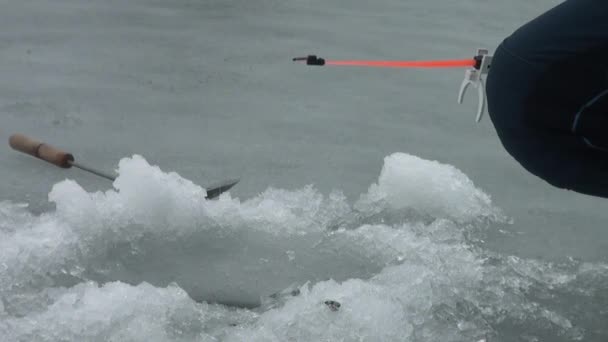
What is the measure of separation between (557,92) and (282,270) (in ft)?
3.00

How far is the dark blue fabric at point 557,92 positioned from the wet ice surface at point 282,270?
39 centimetres

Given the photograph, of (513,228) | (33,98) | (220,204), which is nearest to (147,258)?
(220,204)

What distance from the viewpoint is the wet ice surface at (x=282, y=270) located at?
1823mm

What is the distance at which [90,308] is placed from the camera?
1818mm

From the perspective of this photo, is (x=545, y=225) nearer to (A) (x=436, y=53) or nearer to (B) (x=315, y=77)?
(B) (x=315, y=77)

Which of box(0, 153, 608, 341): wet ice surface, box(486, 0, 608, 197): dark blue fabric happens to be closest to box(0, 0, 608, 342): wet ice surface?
box(0, 153, 608, 341): wet ice surface

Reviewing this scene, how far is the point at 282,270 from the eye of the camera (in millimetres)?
2123

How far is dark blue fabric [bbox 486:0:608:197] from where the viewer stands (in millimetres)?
1655

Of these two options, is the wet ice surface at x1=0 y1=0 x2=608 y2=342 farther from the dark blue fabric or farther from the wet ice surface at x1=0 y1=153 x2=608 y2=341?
the dark blue fabric

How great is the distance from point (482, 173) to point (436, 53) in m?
1.51

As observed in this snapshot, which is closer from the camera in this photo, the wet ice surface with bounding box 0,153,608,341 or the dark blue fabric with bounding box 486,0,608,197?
the dark blue fabric with bounding box 486,0,608,197

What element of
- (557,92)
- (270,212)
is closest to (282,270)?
(270,212)

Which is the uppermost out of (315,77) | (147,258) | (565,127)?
(565,127)

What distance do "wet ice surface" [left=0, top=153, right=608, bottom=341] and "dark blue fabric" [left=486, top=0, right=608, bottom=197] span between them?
392 mm
